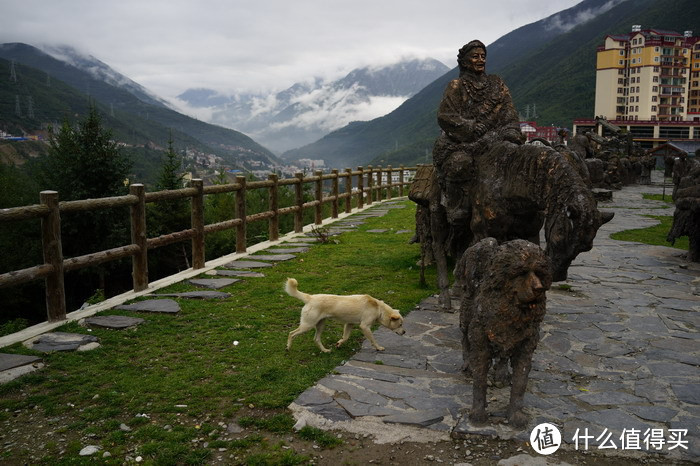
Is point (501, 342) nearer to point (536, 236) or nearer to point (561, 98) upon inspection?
point (536, 236)

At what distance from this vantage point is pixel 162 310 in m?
6.96

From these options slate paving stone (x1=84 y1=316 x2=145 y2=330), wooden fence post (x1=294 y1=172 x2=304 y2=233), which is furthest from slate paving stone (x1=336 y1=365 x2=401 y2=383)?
wooden fence post (x1=294 y1=172 x2=304 y2=233)

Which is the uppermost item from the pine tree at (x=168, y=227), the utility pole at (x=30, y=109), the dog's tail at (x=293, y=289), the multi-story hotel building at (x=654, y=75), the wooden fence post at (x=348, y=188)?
the multi-story hotel building at (x=654, y=75)

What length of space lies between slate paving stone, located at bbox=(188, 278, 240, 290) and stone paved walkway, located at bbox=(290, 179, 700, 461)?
3.17m

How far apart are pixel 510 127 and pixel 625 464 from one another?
3.95 metres

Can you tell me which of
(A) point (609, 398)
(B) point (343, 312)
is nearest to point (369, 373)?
(B) point (343, 312)

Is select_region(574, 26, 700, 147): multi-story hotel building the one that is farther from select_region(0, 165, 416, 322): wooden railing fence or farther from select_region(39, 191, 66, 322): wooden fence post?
select_region(39, 191, 66, 322): wooden fence post

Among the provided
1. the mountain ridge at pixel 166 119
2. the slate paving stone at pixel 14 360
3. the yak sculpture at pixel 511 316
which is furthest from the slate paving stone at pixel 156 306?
the mountain ridge at pixel 166 119

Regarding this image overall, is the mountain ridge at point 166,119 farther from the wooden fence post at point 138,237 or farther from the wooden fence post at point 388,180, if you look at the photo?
the wooden fence post at point 138,237

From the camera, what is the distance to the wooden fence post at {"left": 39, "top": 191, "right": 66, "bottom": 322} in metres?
6.36

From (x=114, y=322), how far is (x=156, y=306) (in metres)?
0.73

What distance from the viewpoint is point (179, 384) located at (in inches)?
185

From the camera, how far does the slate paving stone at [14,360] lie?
16.4 feet

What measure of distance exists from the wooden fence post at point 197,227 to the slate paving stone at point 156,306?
214cm
